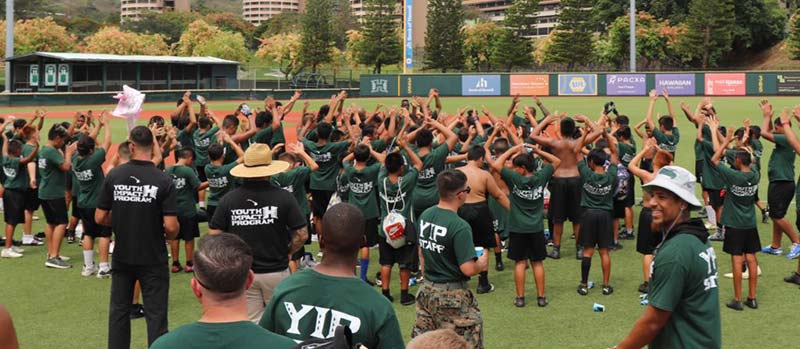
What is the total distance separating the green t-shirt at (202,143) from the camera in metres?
13.4

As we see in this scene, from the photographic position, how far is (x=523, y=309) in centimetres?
909

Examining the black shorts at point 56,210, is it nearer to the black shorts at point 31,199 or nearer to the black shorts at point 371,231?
the black shorts at point 31,199

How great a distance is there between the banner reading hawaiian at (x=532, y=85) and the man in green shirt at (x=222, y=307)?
47.4 meters

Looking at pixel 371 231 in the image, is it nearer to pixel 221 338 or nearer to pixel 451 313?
pixel 451 313

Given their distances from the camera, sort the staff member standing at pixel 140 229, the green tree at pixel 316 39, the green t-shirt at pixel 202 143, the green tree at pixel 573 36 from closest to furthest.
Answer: the staff member standing at pixel 140 229 < the green t-shirt at pixel 202 143 < the green tree at pixel 573 36 < the green tree at pixel 316 39

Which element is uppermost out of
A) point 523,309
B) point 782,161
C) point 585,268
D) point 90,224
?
point 782,161

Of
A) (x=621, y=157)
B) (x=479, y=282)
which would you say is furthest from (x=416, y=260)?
(x=621, y=157)

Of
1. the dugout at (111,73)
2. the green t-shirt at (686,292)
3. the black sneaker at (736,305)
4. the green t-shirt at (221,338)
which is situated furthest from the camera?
the dugout at (111,73)

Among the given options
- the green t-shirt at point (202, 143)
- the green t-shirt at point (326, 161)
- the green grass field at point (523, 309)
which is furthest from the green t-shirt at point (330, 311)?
the green t-shirt at point (202, 143)

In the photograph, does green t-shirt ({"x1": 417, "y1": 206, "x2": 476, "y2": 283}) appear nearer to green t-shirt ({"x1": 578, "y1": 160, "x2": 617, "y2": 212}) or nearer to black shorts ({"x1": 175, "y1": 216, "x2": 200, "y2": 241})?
green t-shirt ({"x1": 578, "y1": 160, "x2": 617, "y2": 212})

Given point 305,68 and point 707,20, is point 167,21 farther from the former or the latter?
point 707,20

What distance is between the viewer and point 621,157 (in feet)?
43.4

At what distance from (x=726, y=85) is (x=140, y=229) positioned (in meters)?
45.1

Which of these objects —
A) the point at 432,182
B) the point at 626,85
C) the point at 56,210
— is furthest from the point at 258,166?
the point at 626,85
